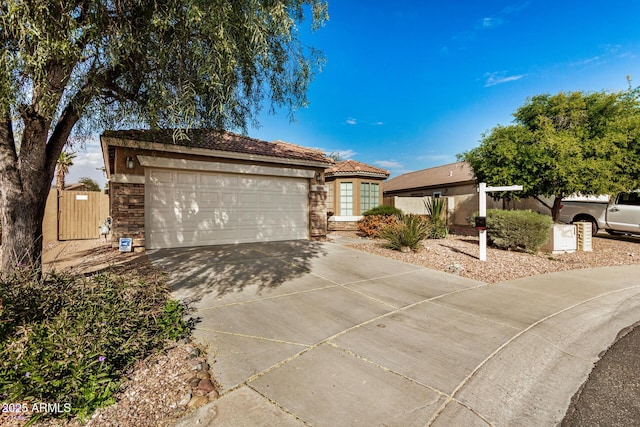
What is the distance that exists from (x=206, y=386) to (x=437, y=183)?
21.1 meters

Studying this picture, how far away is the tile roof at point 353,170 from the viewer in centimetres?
1447

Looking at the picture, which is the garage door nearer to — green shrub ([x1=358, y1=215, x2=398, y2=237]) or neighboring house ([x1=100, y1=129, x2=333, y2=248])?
neighboring house ([x1=100, y1=129, x2=333, y2=248])

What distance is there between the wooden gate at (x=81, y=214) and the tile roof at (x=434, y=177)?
18.6 m

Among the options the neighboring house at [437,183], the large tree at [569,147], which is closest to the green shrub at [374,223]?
the large tree at [569,147]

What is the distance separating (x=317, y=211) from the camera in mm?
11516

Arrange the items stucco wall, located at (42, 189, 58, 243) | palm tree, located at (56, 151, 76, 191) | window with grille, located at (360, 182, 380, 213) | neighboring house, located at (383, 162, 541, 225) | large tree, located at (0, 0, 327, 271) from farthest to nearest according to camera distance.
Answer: palm tree, located at (56, 151, 76, 191) → neighboring house, located at (383, 162, 541, 225) → window with grille, located at (360, 182, 380, 213) → stucco wall, located at (42, 189, 58, 243) → large tree, located at (0, 0, 327, 271)

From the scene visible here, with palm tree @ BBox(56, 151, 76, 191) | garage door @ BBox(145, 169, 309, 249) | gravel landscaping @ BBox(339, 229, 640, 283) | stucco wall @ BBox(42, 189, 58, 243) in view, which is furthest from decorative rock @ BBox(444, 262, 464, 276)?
palm tree @ BBox(56, 151, 76, 191)

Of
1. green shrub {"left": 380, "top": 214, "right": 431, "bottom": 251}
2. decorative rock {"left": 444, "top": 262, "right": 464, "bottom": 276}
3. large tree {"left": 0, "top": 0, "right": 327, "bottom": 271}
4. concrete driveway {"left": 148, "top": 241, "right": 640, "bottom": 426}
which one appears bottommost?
concrete driveway {"left": 148, "top": 241, "right": 640, "bottom": 426}

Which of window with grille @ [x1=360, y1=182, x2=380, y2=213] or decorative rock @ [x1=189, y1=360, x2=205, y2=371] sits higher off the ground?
window with grille @ [x1=360, y1=182, x2=380, y2=213]

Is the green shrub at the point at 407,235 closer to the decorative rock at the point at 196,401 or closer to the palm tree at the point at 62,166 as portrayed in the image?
the decorative rock at the point at 196,401

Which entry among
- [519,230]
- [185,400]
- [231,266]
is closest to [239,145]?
[231,266]

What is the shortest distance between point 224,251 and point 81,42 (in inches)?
225

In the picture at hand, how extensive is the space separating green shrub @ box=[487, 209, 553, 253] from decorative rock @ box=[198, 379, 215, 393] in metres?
9.42

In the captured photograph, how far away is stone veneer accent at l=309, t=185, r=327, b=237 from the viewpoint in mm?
11438
